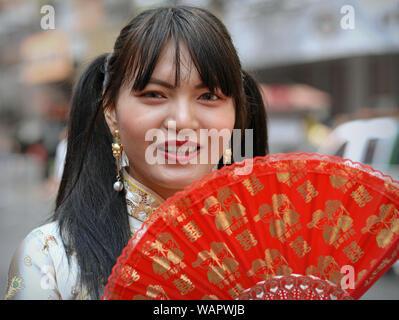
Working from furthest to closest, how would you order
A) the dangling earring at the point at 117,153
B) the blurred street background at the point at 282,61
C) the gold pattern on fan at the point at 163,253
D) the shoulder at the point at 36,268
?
the blurred street background at the point at 282,61 < the dangling earring at the point at 117,153 < the shoulder at the point at 36,268 < the gold pattern on fan at the point at 163,253

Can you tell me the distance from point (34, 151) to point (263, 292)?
11904 millimetres

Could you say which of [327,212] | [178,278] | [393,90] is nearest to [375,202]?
[327,212]

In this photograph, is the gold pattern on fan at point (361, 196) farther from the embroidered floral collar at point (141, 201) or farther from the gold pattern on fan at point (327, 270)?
the embroidered floral collar at point (141, 201)

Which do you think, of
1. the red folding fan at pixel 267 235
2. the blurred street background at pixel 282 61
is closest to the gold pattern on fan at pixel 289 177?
the red folding fan at pixel 267 235

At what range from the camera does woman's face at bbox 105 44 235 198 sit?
1.20m

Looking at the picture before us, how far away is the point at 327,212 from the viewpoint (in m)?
1.04

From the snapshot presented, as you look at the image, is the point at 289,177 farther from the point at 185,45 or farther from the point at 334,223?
the point at 185,45

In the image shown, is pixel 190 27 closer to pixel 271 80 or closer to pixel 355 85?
pixel 355 85

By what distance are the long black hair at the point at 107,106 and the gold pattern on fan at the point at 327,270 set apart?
0.50 m

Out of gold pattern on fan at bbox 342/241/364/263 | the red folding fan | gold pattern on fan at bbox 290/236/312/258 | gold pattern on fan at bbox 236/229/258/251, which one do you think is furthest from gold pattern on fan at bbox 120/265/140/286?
gold pattern on fan at bbox 342/241/364/263

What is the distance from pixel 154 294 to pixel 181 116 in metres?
0.43

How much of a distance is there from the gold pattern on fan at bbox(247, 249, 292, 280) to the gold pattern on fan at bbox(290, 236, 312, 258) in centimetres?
3

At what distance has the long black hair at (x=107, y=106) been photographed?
48.4 inches

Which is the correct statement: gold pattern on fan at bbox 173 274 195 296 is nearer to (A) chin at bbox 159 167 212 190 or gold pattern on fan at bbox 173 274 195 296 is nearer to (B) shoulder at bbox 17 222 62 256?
(A) chin at bbox 159 167 212 190
